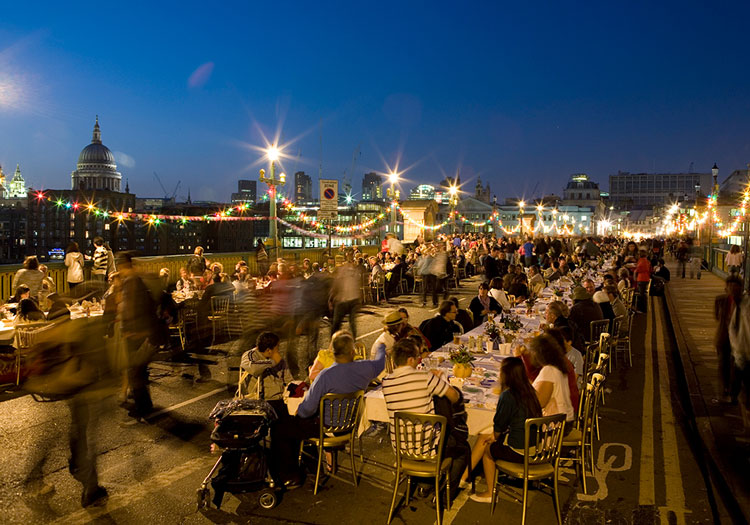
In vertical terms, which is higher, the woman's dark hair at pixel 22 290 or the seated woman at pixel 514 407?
the woman's dark hair at pixel 22 290

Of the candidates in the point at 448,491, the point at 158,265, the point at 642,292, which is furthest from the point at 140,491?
the point at 642,292

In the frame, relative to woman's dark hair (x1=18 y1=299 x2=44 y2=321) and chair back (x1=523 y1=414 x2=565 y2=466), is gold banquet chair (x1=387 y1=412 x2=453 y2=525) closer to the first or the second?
chair back (x1=523 y1=414 x2=565 y2=466)

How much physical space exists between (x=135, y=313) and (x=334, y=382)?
107 inches

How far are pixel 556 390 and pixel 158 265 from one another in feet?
51.1

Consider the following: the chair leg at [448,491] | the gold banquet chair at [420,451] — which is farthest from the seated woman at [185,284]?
the gold banquet chair at [420,451]

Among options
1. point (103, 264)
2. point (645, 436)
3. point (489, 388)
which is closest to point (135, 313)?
point (489, 388)

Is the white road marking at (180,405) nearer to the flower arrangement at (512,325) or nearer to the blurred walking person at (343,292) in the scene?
the blurred walking person at (343,292)

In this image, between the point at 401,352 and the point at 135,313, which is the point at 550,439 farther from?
the point at 135,313

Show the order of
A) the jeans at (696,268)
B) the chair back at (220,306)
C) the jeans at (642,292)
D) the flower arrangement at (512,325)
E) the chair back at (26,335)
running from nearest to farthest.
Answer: the flower arrangement at (512,325)
the chair back at (26,335)
the chair back at (220,306)
the jeans at (642,292)
the jeans at (696,268)

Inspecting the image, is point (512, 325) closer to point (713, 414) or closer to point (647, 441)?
point (647, 441)

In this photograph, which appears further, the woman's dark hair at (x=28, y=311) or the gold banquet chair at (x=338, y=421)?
the woman's dark hair at (x=28, y=311)

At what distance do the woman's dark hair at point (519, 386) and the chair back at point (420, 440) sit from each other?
609mm

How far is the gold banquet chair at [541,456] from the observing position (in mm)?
4434

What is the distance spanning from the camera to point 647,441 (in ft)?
20.5
